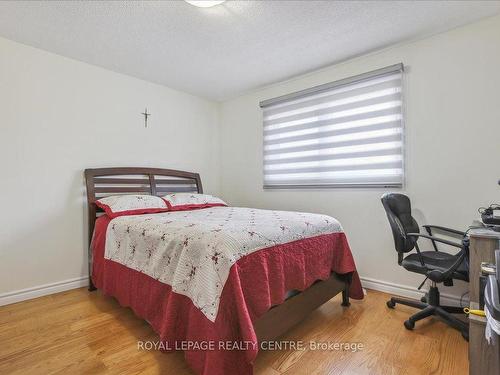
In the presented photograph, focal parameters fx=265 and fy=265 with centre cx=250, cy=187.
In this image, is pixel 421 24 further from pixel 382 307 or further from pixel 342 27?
pixel 382 307

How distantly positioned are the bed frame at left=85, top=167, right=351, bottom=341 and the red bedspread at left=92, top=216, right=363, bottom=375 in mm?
88

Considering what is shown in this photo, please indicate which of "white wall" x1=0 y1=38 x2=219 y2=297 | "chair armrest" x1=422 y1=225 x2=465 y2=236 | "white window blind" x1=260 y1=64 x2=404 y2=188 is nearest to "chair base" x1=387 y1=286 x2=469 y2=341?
"chair armrest" x1=422 y1=225 x2=465 y2=236

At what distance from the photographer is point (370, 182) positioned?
2703mm

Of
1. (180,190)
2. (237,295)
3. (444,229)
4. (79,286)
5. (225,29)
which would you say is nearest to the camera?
(237,295)

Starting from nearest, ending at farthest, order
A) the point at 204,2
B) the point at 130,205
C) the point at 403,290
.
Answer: the point at 204,2
the point at 403,290
the point at 130,205

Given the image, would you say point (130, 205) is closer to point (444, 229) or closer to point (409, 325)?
point (409, 325)

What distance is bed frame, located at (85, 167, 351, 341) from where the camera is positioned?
5.38ft

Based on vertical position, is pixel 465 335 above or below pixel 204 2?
below

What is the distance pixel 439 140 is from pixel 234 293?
2.25m

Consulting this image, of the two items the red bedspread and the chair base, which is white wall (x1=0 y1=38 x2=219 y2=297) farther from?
the chair base

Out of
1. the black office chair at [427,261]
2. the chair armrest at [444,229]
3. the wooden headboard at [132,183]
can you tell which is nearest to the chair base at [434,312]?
the black office chair at [427,261]

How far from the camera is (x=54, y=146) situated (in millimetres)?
2695

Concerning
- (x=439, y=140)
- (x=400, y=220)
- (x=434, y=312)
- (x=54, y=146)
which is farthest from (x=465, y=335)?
(x=54, y=146)

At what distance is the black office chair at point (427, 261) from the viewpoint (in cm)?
181
